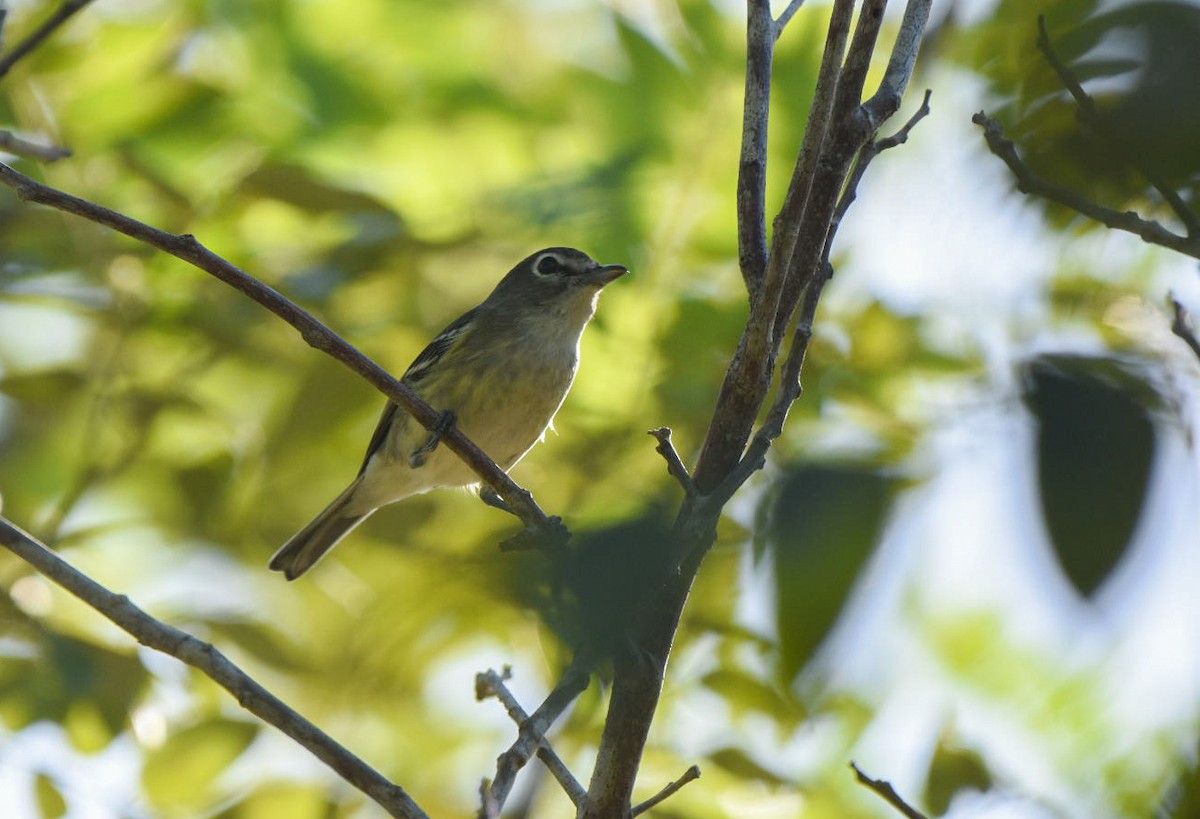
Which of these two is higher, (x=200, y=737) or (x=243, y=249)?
(x=243, y=249)

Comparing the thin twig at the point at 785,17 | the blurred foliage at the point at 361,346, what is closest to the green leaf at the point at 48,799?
the blurred foliage at the point at 361,346

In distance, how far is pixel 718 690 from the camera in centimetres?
365

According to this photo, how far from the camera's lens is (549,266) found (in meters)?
6.22

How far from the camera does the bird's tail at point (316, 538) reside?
17.9 feet

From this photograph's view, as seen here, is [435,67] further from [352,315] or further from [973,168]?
[973,168]

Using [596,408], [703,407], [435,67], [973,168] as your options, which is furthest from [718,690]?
[435,67]

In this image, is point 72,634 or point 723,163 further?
point 723,163

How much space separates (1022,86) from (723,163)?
3.14 meters

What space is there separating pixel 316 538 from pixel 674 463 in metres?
3.55

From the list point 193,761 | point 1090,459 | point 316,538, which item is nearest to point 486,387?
point 316,538

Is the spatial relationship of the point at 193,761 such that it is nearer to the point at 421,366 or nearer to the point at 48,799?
the point at 48,799

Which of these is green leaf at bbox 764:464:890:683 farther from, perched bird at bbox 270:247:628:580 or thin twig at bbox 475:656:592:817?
perched bird at bbox 270:247:628:580

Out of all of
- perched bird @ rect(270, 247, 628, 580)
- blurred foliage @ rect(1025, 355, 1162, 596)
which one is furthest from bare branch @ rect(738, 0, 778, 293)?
perched bird @ rect(270, 247, 628, 580)

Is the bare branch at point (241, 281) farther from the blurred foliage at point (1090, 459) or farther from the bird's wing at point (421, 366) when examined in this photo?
the bird's wing at point (421, 366)
